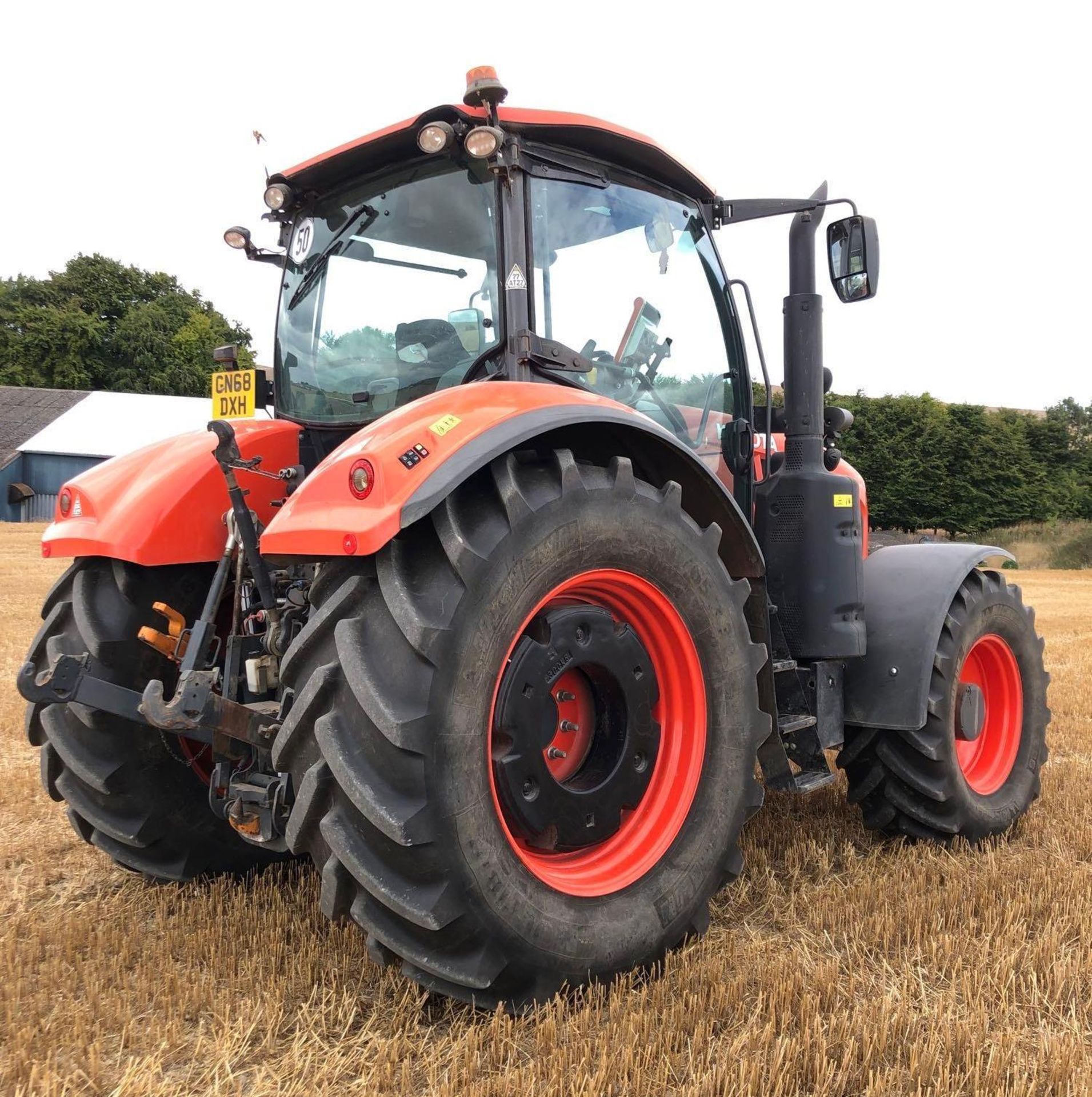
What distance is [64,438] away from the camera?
116ft

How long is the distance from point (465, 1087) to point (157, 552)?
1801mm

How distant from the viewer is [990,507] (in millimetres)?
31781

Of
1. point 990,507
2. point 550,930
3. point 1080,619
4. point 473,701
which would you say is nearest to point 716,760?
point 550,930

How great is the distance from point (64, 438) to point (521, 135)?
121 ft

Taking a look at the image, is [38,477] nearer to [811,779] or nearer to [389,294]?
[389,294]

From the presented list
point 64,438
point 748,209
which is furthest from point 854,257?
point 64,438

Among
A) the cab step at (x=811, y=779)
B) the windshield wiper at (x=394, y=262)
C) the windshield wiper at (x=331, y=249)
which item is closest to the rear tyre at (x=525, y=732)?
the cab step at (x=811, y=779)

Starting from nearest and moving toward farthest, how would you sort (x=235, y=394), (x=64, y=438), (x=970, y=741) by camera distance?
(x=235, y=394) < (x=970, y=741) < (x=64, y=438)

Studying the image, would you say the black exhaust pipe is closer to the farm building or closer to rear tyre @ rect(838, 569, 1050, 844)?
rear tyre @ rect(838, 569, 1050, 844)

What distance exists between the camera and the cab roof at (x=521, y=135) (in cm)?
288

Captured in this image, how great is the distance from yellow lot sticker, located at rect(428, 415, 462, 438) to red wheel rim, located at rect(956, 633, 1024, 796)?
2717 mm

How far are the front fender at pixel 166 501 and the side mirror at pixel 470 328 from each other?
0.76 meters

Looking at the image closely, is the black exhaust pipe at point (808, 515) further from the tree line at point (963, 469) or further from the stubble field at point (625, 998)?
the tree line at point (963, 469)

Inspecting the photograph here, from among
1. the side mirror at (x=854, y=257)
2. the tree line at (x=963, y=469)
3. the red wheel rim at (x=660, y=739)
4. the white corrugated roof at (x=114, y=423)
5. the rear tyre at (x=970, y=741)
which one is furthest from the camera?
the white corrugated roof at (x=114, y=423)
